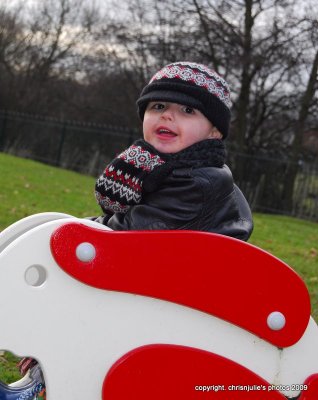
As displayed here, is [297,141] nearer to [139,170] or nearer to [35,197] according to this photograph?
[35,197]

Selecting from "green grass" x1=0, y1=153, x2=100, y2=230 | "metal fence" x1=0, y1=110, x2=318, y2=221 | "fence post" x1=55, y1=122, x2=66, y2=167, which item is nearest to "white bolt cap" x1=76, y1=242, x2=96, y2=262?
"green grass" x1=0, y1=153, x2=100, y2=230

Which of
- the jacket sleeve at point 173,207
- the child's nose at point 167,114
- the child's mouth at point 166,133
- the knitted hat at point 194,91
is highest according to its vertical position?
the knitted hat at point 194,91

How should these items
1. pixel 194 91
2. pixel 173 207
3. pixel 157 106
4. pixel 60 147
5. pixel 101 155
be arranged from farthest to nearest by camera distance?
1. pixel 60 147
2. pixel 101 155
3. pixel 157 106
4. pixel 194 91
5. pixel 173 207

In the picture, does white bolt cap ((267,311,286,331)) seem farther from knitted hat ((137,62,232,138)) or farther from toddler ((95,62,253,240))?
knitted hat ((137,62,232,138))

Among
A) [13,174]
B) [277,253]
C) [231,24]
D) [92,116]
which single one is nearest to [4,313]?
[277,253]

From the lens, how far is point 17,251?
59.5 inches

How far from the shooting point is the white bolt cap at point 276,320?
5.25ft

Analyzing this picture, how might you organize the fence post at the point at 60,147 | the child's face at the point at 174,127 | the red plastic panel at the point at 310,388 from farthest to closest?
the fence post at the point at 60,147 < the child's face at the point at 174,127 < the red plastic panel at the point at 310,388

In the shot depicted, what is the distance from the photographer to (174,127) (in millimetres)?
1970

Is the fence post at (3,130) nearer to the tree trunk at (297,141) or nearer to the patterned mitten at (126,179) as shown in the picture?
the tree trunk at (297,141)

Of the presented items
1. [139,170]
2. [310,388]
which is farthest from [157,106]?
[310,388]

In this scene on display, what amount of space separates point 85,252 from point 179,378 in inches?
15.9

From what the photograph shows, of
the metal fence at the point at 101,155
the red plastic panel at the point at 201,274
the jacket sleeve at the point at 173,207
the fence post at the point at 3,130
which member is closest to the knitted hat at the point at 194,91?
the jacket sleeve at the point at 173,207

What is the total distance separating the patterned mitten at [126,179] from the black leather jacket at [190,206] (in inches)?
1.8
